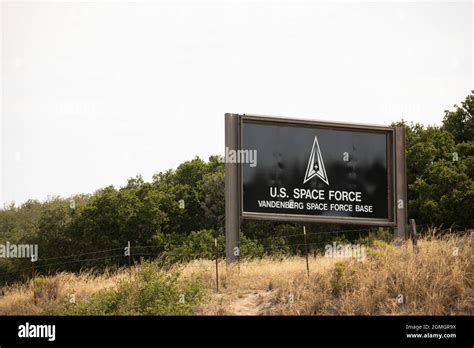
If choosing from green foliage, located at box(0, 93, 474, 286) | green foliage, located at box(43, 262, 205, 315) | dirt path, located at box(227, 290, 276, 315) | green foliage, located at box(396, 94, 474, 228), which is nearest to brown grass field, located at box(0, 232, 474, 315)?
dirt path, located at box(227, 290, 276, 315)

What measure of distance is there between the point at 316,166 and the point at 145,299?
659cm

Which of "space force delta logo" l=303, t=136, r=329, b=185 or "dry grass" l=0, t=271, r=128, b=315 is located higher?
"space force delta logo" l=303, t=136, r=329, b=185

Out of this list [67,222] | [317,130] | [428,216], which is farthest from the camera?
[67,222]

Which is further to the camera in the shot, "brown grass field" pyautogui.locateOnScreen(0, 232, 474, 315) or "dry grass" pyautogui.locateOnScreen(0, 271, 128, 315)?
"dry grass" pyautogui.locateOnScreen(0, 271, 128, 315)

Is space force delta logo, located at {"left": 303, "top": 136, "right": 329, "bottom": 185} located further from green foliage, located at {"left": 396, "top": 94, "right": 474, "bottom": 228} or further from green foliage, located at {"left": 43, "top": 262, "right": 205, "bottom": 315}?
green foliage, located at {"left": 396, "top": 94, "right": 474, "bottom": 228}

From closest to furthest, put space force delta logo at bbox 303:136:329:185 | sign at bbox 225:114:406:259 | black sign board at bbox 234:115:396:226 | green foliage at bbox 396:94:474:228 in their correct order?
sign at bbox 225:114:406:259, black sign board at bbox 234:115:396:226, space force delta logo at bbox 303:136:329:185, green foliage at bbox 396:94:474:228

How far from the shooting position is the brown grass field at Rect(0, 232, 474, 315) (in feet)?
58.9

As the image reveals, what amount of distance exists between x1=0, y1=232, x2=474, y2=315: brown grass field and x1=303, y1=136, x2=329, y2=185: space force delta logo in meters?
2.38

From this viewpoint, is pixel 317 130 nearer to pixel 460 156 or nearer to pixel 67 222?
pixel 460 156

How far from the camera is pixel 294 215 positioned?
2256cm

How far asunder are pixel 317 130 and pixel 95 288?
7.35m

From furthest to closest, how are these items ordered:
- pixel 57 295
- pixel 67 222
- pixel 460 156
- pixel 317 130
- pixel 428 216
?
pixel 67 222 < pixel 460 156 < pixel 428 216 < pixel 317 130 < pixel 57 295
